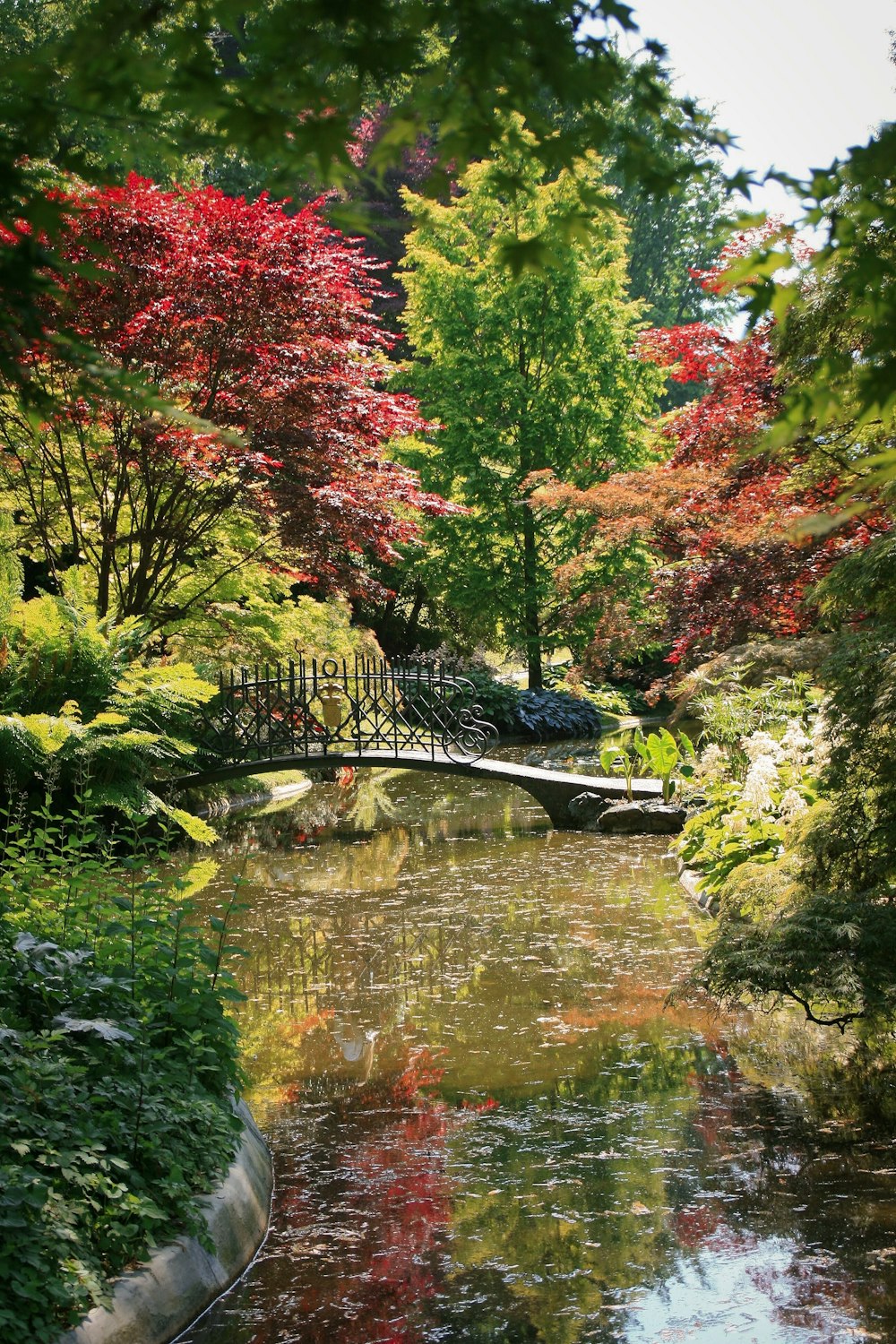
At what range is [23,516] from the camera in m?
12.2

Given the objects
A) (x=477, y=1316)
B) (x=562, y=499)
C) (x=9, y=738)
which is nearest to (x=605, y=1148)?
(x=477, y=1316)

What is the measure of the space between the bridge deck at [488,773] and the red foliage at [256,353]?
164 centimetres

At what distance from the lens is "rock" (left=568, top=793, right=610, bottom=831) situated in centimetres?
1138

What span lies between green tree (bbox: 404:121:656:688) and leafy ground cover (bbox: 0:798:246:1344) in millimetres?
16723

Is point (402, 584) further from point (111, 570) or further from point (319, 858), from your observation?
point (319, 858)

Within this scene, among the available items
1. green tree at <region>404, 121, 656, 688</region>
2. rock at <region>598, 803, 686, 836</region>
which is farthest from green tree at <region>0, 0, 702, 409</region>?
green tree at <region>404, 121, 656, 688</region>

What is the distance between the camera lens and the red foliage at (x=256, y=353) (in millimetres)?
10266

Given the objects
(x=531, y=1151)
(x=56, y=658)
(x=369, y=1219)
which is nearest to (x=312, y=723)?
(x=56, y=658)

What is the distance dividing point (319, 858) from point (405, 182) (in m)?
21.3

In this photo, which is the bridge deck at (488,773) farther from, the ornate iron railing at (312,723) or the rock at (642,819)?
the rock at (642,819)

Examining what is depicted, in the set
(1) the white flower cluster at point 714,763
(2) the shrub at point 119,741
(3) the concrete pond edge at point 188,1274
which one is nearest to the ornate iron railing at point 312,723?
(2) the shrub at point 119,741

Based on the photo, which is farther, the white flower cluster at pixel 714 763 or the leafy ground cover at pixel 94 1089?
the white flower cluster at pixel 714 763

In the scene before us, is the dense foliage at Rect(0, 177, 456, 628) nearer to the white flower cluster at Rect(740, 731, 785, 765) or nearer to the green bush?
the green bush

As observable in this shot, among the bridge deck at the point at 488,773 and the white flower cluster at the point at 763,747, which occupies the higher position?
the white flower cluster at the point at 763,747
